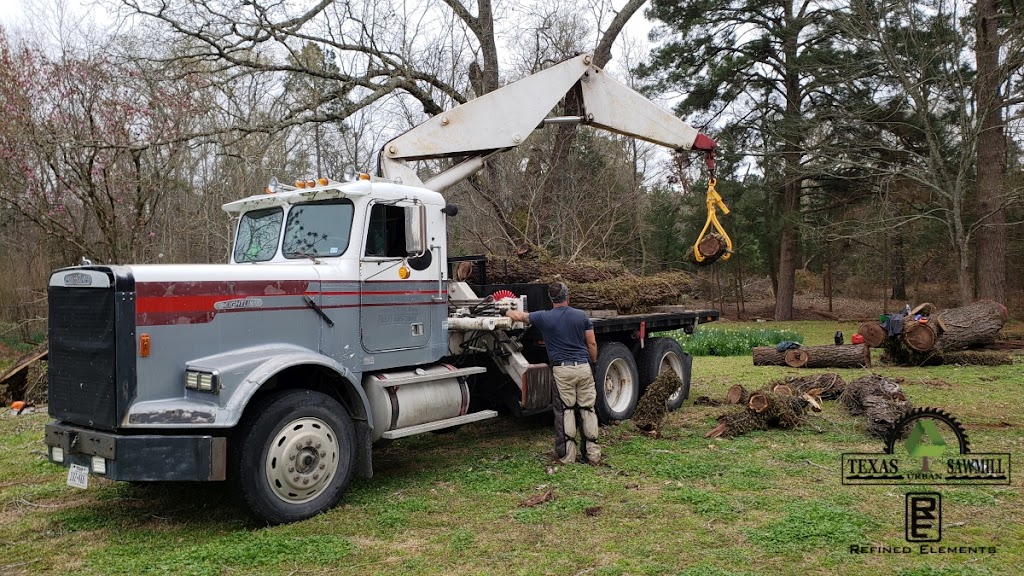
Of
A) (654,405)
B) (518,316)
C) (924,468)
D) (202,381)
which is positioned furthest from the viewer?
(654,405)

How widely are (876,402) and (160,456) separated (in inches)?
289

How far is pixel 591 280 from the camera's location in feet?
29.6

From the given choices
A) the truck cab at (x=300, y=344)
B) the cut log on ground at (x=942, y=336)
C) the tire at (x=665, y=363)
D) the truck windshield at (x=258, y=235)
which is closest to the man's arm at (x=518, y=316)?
the truck cab at (x=300, y=344)

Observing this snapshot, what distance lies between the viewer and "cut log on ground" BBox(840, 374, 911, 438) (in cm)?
753

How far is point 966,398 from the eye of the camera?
9672 millimetres

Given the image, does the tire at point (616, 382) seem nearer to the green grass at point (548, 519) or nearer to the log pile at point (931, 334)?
the green grass at point (548, 519)

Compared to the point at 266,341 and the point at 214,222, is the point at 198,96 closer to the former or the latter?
the point at 214,222

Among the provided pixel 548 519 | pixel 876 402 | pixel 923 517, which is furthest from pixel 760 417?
pixel 548 519

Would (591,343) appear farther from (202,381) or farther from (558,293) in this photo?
(202,381)

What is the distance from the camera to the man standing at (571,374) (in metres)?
6.95

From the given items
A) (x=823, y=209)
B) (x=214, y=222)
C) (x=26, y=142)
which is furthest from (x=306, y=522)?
(x=823, y=209)

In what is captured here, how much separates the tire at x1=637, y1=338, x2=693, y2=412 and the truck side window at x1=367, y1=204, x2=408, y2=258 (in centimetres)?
439

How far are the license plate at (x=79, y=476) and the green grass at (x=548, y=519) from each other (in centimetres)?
42

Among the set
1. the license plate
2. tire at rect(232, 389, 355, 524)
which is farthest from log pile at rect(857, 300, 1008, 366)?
the license plate
